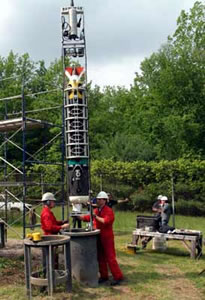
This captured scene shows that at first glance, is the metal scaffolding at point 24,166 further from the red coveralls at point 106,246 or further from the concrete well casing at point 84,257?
the concrete well casing at point 84,257

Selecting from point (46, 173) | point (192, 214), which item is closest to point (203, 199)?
point (192, 214)

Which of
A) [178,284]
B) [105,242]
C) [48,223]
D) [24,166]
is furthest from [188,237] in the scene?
[24,166]

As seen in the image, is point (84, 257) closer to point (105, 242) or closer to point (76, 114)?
point (105, 242)

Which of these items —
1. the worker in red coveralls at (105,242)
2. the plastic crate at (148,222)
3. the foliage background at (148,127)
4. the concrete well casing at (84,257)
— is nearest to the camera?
the concrete well casing at (84,257)

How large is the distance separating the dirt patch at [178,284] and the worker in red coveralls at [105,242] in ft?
3.24

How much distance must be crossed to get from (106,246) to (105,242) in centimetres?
8

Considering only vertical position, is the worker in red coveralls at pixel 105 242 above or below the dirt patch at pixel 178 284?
above


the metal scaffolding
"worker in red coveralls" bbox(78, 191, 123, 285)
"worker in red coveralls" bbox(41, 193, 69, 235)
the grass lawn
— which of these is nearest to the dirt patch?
the grass lawn

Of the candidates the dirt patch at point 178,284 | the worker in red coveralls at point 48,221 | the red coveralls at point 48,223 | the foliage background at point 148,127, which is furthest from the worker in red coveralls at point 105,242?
the foliage background at point 148,127

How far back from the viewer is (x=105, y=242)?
7.97 m

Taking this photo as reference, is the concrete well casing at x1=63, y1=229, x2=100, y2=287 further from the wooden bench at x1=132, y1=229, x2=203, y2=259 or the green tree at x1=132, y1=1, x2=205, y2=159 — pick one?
the green tree at x1=132, y1=1, x2=205, y2=159

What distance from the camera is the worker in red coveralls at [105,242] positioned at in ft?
26.0

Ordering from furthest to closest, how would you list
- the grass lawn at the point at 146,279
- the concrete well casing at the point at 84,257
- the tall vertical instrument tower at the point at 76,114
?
the tall vertical instrument tower at the point at 76,114 < the concrete well casing at the point at 84,257 < the grass lawn at the point at 146,279

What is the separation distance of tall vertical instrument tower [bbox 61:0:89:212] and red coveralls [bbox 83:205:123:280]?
166cm
